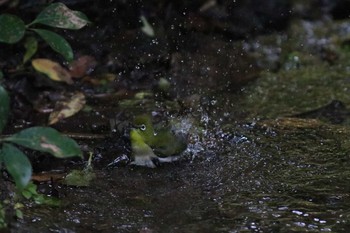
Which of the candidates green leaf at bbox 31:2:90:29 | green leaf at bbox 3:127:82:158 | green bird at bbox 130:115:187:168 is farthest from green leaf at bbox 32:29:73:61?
green bird at bbox 130:115:187:168

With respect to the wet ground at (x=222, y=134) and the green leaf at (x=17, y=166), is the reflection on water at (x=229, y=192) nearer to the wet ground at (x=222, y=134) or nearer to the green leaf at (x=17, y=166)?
the wet ground at (x=222, y=134)

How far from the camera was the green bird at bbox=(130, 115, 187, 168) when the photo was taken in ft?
9.79

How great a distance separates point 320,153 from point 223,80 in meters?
1.46

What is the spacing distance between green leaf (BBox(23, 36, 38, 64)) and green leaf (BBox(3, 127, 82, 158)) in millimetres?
2036

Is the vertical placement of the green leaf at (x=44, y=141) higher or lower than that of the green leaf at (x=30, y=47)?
higher

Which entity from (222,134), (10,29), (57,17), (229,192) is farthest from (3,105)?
(222,134)

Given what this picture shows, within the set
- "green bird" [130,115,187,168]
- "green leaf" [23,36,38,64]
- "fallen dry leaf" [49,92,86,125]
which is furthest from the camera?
"green leaf" [23,36,38,64]

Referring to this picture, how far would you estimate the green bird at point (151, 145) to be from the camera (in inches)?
117

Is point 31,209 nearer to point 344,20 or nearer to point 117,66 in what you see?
point 117,66

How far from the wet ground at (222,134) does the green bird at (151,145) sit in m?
0.05

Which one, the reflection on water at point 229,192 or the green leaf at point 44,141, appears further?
the reflection on water at point 229,192

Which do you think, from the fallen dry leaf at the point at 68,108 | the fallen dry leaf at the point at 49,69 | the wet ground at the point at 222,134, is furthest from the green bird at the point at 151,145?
the fallen dry leaf at the point at 49,69

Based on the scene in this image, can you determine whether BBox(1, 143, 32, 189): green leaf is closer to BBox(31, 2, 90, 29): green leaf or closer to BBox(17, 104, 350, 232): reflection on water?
BBox(17, 104, 350, 232): reflection on water

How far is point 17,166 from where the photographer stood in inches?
67.1
